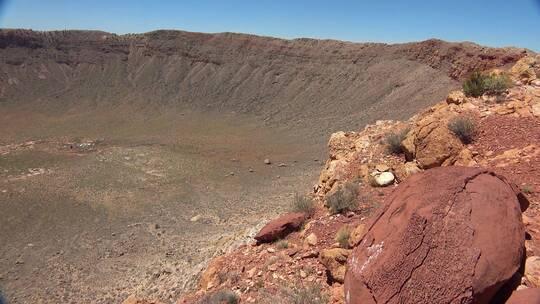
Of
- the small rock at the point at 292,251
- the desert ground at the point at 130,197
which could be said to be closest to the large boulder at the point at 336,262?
the small rock at the point at 292,251

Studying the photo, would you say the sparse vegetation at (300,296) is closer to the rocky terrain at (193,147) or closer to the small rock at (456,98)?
the rocky terrain at (193,147)

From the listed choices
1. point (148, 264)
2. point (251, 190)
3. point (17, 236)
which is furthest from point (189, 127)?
point (148, 264)

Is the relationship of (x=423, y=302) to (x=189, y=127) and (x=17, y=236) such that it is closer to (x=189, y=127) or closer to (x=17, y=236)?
(x=17, y=236)

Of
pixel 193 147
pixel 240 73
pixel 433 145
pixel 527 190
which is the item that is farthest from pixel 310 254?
pixel 240 73

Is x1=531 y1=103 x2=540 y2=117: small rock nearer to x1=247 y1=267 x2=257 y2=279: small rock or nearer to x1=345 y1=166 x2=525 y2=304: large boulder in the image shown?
x1=345 y1=166 x2=525 y2=304: large boulder

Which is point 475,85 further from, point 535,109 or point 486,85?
point 535,109

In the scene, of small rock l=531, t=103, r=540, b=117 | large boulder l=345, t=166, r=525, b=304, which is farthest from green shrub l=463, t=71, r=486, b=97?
large boulder l=345, t=166, r=525, b=304
